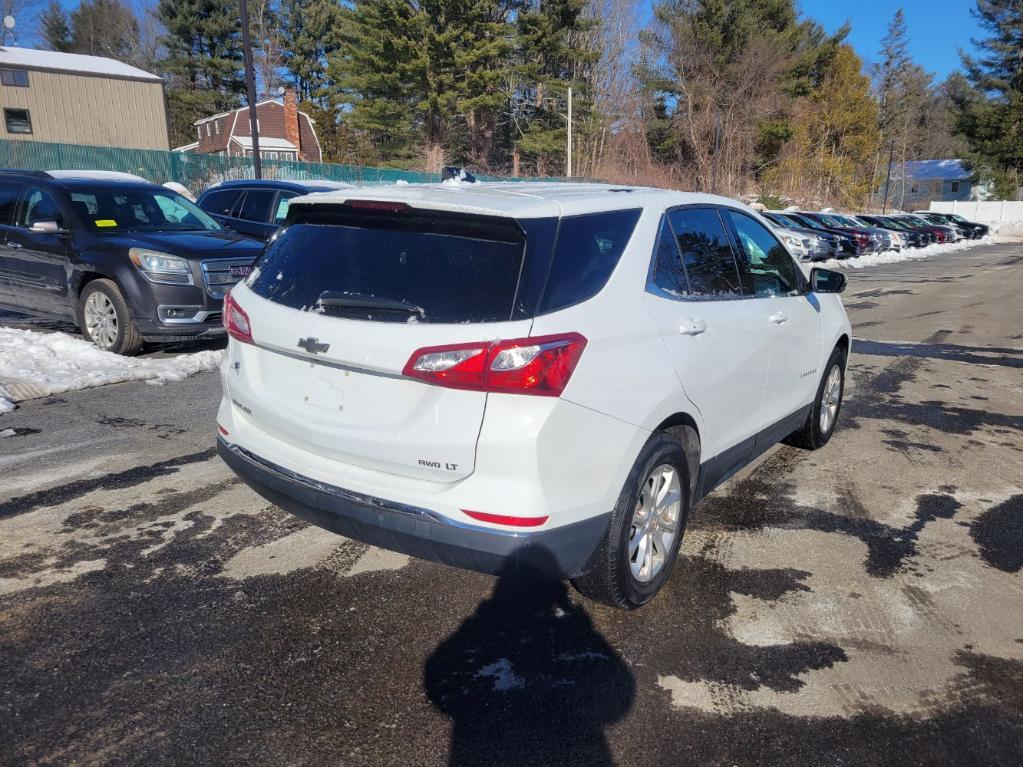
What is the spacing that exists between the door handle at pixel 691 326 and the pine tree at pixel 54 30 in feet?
250

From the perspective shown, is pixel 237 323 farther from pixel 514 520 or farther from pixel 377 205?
pixel 514 520

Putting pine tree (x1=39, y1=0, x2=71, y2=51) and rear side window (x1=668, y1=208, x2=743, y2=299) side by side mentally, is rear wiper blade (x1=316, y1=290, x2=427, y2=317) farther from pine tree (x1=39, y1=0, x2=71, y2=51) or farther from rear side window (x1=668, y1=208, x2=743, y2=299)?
pine tree (x1=39, y1=0, x2=71, y2=51)

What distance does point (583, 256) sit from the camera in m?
2.97

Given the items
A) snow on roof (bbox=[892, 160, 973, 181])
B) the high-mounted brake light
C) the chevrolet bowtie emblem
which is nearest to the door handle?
the high-mounted brake light

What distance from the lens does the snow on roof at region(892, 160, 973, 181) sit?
263ft

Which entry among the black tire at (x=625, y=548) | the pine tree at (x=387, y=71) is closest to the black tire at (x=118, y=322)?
the black tire at (x=625, y=548)

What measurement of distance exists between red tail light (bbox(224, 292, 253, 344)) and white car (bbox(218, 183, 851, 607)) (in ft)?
0.04

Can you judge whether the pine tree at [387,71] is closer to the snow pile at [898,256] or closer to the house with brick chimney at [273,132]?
the house with brick chimney at [273,132]

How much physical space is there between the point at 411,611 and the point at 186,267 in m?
5.63

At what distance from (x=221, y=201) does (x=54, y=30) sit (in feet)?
218

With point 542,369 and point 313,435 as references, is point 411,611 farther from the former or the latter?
point 542,369

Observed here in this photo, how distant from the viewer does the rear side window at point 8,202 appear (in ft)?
28.3

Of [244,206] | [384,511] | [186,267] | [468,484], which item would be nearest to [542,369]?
[468,484]

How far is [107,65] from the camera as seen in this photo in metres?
39.1
